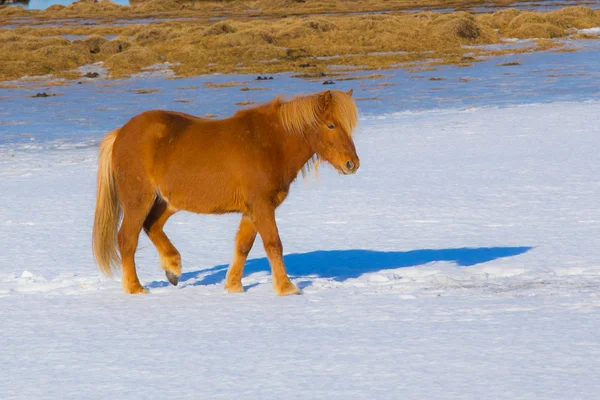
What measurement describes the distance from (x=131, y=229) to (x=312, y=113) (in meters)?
1.40

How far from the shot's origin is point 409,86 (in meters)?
21.5

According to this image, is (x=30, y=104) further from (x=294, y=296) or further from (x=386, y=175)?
(x=294, y=296)

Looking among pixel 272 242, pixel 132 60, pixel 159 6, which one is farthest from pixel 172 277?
pixel 159 6

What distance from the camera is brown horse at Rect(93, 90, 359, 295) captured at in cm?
556

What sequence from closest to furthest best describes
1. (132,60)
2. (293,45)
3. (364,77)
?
(364,77) < (132,60) < (293,45)

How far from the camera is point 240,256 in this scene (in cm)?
575

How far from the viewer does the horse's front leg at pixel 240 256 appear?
5723mm

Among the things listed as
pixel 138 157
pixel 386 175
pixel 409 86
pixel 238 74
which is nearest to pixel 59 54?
pixel 238 74

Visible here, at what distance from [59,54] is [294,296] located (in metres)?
28.1

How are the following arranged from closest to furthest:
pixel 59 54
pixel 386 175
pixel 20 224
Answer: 1. pixel 20 224
2. pixel 386 175
3. pixel 59 54

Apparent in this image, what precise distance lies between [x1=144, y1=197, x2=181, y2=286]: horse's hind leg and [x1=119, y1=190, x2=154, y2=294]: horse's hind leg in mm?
188

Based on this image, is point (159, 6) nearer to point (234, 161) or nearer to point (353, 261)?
point (353, 261)

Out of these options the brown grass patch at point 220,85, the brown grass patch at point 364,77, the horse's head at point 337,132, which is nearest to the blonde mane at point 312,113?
the horse's head at point 337,132

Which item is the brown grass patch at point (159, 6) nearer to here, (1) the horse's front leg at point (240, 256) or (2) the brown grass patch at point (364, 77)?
(2) the brown grass patch at point (364, 77)
